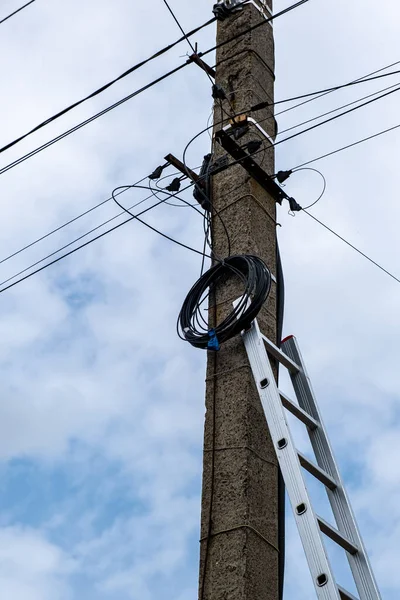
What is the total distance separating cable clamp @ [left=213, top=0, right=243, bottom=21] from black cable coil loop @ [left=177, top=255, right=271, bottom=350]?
2334 millimetres

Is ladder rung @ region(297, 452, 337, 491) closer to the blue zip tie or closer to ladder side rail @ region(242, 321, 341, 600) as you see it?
ladder side rail @ region(242, 321, 341, 600)

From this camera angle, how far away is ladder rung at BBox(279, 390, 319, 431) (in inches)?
211

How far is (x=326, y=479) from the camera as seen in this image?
17.5 feet

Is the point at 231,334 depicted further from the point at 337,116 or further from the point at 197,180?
the point at 337,116

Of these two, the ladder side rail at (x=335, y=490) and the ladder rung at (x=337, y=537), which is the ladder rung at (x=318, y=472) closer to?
the ladder side rail at (x=335, y=490)

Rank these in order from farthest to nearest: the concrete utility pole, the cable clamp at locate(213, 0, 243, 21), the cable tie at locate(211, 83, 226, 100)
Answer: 1. the cable clamp at locate(213, 0, 243, 21)
2. the cable tie at locate(211, 83, 226, 100)
3. the concrete utility pole

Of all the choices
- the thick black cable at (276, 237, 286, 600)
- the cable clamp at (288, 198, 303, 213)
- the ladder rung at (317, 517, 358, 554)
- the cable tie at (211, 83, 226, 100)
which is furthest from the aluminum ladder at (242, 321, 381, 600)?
the cable tie at (211, 83, 226, 100)

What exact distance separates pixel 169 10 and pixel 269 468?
3.57 metres

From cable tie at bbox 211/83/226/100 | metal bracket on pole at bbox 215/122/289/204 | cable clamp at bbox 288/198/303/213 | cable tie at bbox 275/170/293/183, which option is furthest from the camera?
cable tie at bbox 211/83/226/100

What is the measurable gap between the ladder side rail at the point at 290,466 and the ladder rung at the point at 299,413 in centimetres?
19

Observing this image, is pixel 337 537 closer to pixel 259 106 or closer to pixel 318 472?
pixel 318 472

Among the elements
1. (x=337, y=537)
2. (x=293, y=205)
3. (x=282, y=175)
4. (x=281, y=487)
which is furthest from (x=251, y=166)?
(x=337, y=537)

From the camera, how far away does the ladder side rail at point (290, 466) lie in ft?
14.8

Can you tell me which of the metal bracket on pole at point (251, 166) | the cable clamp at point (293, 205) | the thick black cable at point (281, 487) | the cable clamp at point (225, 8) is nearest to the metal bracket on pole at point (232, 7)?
the cable clamp at point (225, 8)
